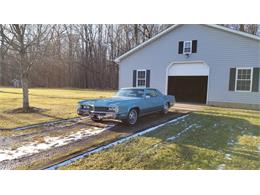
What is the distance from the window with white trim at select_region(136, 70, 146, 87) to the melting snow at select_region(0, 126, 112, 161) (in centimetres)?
902

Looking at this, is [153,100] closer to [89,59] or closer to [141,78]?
[141,78]

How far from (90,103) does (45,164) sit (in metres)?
3.46

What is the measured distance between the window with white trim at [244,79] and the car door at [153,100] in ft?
19.5

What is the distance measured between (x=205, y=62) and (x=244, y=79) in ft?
8.12

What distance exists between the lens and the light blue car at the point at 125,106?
22.6ft

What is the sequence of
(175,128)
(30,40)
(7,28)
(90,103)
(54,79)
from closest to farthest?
(175,128), (90,103), (7,28), (30,40), (54,79)

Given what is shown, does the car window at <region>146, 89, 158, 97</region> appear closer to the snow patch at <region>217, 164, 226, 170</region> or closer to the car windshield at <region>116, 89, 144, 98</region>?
the car windshield at <region>116, 89, 144, 98</region>

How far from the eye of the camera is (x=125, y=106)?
702cm

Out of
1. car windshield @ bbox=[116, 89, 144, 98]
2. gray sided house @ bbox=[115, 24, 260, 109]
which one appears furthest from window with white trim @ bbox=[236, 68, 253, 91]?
car windshield @ bbox=[116, 89, 144, 98]

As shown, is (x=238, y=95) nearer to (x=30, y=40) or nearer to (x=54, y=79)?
(x=30, y=40)

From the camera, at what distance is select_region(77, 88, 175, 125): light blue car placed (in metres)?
6.89

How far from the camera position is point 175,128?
6945 millimetres
